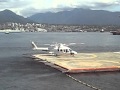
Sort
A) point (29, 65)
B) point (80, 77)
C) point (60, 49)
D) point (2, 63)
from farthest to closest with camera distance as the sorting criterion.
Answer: point (60, 49) → point (2, 63) → point (29, 65) → point (80, 77)

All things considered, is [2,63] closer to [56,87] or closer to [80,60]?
[80,60]

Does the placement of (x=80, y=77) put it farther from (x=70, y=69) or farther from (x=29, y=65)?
(x=29, y=65)

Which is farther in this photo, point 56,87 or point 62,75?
point 62,75

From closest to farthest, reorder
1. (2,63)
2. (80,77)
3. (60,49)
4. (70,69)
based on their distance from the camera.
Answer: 1. (80,77)
2. (70,69)
3. (2,63)
4. (60,49)

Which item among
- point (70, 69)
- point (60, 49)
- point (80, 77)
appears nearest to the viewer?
point (80, 77)

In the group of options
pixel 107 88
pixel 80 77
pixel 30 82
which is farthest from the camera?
pixel 80 77

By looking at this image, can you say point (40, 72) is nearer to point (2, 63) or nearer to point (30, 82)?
point (30, 82)

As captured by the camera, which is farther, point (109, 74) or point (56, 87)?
point (109, 74)

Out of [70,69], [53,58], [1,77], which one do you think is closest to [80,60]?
[53,58]

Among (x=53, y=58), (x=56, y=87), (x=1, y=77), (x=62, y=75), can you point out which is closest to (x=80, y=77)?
(x=62, y=75)
